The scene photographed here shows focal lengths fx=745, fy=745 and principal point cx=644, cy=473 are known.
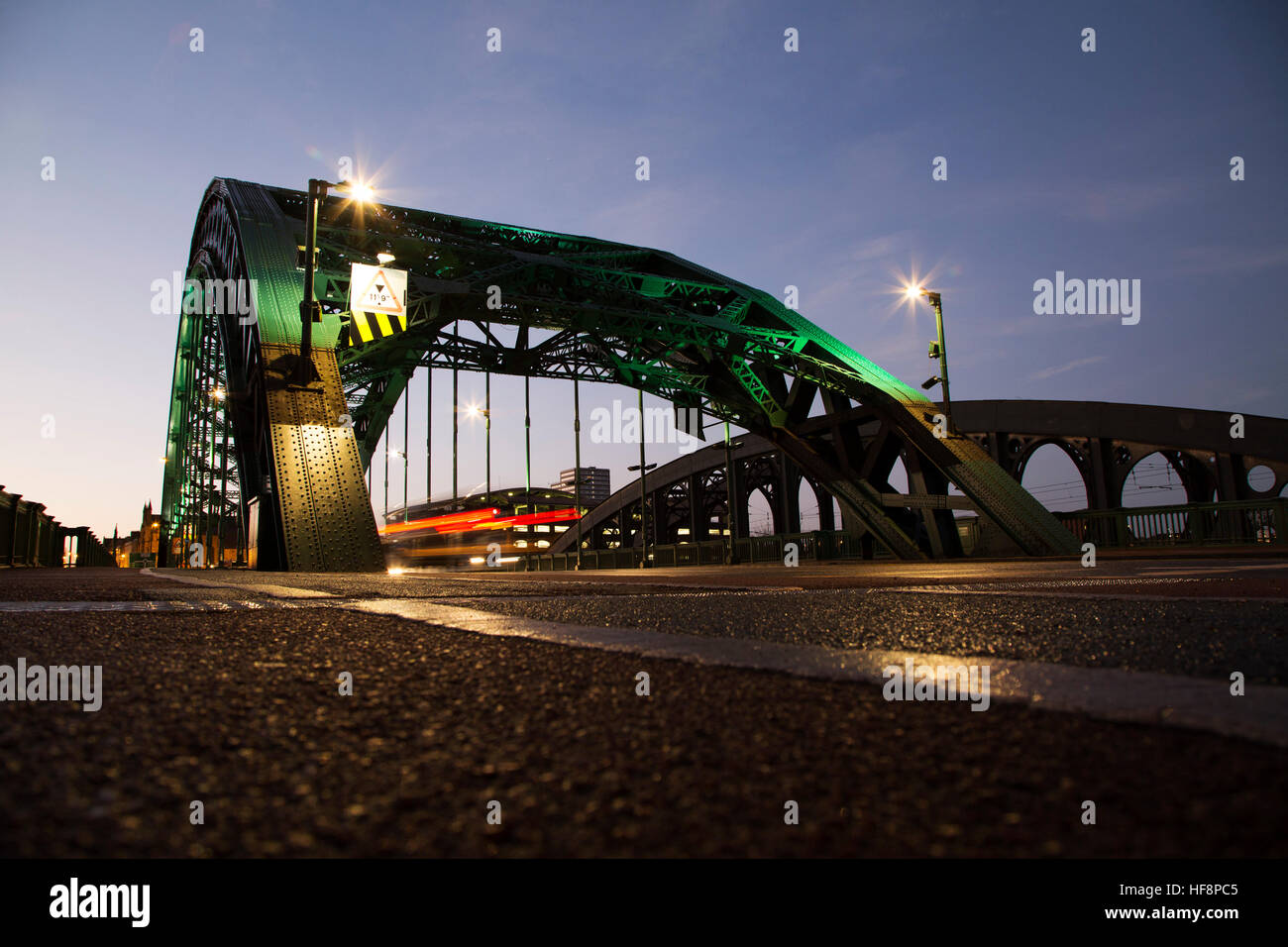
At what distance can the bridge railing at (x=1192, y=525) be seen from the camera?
60.1 ft

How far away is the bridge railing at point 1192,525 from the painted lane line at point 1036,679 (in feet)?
70.6

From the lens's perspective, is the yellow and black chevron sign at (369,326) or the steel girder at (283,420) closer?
the steel girder at (283,420)

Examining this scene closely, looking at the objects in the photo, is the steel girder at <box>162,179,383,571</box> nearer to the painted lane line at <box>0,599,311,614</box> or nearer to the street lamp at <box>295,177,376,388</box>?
the street lamp at <box>295,177,376,388</box>

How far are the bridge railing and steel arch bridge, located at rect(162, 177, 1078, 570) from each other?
3.43 m

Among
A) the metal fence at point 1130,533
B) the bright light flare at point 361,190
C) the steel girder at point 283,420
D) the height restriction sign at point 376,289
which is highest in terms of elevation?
the bright light flare at point 361,190

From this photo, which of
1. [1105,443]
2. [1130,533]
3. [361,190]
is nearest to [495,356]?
[361,190]

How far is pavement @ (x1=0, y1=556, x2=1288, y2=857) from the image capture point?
653 millimetres

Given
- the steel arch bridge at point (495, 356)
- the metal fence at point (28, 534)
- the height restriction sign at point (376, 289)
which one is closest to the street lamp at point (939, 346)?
the steel arch bridge at point (495, 356)

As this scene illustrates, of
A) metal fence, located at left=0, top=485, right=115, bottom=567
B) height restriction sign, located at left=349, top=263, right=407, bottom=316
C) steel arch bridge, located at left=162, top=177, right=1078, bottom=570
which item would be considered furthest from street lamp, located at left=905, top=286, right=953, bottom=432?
Answer: metal fence, located at left=0, top=485, right=115, bottom=567

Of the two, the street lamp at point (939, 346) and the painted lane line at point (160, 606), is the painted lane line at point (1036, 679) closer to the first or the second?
the painted lane line at point (160, 606)

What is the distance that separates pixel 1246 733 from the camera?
86cm

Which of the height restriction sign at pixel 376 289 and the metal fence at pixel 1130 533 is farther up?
the height restriction sign at pixel 376 289
